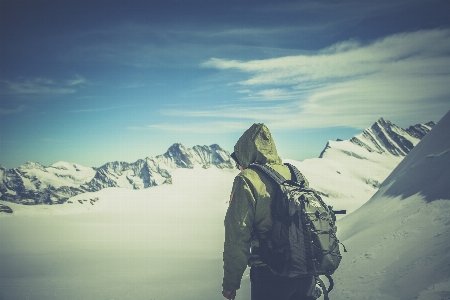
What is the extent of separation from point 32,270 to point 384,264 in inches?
452

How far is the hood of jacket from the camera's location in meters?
3.20

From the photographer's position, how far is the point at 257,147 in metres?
3.19

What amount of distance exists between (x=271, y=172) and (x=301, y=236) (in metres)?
0.67

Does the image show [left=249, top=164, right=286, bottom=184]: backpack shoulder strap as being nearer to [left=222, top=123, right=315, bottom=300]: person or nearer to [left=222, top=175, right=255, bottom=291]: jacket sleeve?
[left=222, top=123, right=315, bottom=300]: person

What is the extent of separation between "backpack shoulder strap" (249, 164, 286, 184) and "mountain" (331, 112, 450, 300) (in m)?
3.42

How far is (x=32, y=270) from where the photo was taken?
34.5ft

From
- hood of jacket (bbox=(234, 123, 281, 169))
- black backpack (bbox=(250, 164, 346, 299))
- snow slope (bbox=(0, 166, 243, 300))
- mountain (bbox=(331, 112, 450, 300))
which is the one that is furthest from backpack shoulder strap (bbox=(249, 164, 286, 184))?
snow slope (bbox=(0, 166, 243, 300))

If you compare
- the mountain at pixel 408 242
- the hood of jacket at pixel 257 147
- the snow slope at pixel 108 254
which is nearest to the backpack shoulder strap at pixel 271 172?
the hood of jacket at pixel 257 147

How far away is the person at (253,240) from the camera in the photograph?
280 cm

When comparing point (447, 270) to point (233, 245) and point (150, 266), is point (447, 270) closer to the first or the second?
point (233, 245)

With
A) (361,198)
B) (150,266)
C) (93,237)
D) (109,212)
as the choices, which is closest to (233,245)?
Answer: (150,266)

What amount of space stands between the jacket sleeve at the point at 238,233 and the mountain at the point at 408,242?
11.3 ft

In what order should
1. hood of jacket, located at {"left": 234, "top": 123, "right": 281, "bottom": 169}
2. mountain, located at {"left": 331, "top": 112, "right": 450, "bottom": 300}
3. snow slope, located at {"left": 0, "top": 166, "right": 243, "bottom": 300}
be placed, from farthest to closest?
snow slope, located at {"left": 0, "top": 166, "right": 243, "bottom": 300}
mountain, located at {"left": 331, "top": 112, "right": 450, "bottom": 300}
hood of jacket, located at {"left": 234, "top": 123, "right": 281, "bottom": 169}

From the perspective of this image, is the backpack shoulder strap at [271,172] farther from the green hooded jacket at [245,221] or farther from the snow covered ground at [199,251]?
the snow covered ground at [199,251]
